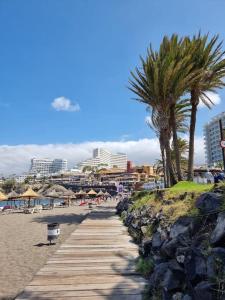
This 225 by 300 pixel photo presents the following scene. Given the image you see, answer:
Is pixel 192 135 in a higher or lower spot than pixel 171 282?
higher

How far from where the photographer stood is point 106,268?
7.54 metres

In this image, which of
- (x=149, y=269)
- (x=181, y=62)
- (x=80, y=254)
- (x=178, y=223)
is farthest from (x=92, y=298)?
(x=181, y=62)

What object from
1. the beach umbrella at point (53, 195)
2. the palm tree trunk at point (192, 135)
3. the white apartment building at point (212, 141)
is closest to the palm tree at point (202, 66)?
the palm tree trunk at point (192, 135)

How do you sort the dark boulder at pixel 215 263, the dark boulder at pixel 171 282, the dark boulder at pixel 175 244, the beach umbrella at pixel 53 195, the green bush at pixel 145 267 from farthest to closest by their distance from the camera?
1. the beach umbrella at pixel 53 195
2. the green bush at pixel 145 267
3. the dark boulder at pixel 175 244
4. the dark boulder at pixel 171 282
5. the dark boulder at pixel 215 263

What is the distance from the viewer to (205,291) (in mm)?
3695

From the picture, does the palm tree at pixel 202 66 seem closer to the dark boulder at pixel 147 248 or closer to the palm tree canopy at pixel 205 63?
the palm tree canopy at pixel 205 63

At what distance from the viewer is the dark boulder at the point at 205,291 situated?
364 centimetres

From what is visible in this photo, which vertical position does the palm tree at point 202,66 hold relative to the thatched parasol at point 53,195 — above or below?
above

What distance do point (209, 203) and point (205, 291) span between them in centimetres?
216

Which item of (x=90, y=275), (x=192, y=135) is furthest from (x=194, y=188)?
(x=192, y=135)

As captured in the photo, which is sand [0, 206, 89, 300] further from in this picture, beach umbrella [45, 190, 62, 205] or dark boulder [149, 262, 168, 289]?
beach umbrella [45, 190, 62, 205]

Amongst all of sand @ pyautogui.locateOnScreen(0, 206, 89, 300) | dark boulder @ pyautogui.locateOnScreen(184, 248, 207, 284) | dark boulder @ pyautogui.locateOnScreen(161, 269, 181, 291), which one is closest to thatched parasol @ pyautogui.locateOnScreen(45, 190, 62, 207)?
sand @ pyautogui.locateOnScreen(0, 206, 89, 300)

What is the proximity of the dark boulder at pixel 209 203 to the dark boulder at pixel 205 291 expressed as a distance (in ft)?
5.87

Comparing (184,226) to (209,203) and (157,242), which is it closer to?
(209,203)
